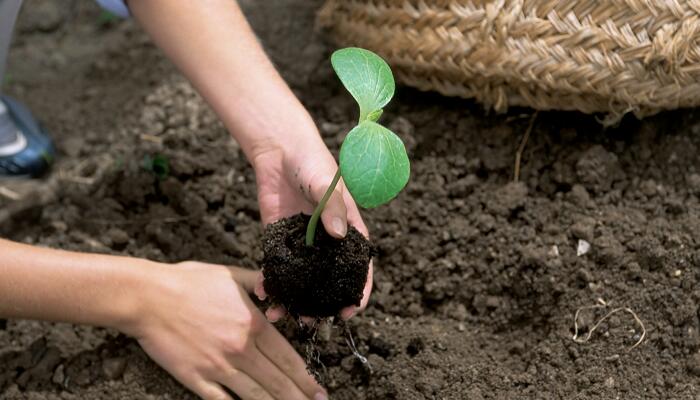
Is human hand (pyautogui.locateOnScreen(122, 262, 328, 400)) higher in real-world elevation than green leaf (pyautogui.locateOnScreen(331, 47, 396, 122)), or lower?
lower

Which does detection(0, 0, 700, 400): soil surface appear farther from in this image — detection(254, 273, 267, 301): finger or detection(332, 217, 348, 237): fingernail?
detection(332, 217, 348, 237): fingernail

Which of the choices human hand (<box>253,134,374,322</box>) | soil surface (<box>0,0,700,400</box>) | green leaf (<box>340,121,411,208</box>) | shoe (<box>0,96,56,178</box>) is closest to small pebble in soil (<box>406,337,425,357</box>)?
soil surface (<box>0,0,700,400</box>)

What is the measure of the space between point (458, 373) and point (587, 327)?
0.83 ft

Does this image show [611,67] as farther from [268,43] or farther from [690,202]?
[268,43]

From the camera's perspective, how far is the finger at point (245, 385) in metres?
1.34

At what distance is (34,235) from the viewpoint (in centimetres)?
170

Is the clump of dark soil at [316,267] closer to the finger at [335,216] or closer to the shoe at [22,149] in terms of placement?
the finger at [335,216]

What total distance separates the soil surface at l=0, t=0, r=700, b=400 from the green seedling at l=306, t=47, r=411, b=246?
0.53 metres

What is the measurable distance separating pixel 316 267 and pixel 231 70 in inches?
18.2

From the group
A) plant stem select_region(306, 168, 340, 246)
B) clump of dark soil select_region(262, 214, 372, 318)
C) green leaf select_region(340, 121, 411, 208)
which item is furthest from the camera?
clump of dark soil select_region(262, 214, 372, 318)

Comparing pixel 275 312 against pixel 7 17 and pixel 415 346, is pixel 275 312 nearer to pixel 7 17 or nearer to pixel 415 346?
pixel 415 346

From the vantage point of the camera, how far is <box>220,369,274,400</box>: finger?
1336mm

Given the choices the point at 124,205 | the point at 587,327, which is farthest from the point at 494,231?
the point at 124,205

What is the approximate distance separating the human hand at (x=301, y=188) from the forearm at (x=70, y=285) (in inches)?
9.2
